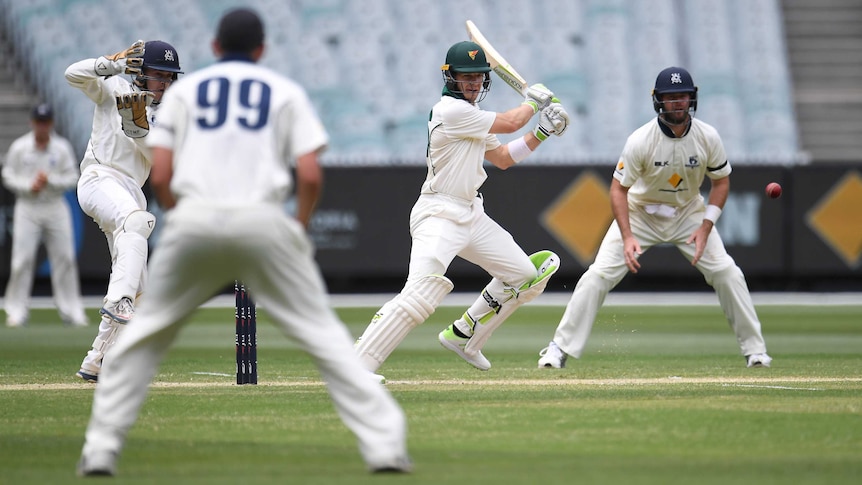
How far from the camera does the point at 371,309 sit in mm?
17719

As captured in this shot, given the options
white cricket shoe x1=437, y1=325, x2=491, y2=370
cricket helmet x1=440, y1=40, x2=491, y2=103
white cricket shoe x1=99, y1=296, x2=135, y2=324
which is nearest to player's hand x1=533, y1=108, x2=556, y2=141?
cricket helmet x1=440, y1=40, x2=491, y2=103

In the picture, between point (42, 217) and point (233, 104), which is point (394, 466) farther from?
point (42, 217)

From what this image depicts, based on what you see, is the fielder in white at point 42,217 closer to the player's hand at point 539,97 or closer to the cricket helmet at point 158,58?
the cricket helmet at point 158,58

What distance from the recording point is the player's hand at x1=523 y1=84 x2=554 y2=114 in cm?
932

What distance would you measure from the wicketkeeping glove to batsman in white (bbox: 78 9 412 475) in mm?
3761

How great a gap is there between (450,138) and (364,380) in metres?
4.02

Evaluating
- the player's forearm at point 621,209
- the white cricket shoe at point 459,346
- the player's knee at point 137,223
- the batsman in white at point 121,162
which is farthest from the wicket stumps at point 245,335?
the player's forearm at point 621,209

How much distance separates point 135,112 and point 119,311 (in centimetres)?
141

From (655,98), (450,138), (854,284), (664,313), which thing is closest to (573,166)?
(664,313)

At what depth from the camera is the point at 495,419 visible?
23.0ft

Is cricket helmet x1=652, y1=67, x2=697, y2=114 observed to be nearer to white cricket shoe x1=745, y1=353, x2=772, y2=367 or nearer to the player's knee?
white cricket shoe x1=745, y1=353, x2=772, y2=367

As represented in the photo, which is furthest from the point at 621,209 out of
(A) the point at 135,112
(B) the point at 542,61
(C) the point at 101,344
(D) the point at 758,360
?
Answer: (B) the point at 542,61

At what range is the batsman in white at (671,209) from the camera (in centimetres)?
1009

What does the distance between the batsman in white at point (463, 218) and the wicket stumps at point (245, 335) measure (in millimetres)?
688
